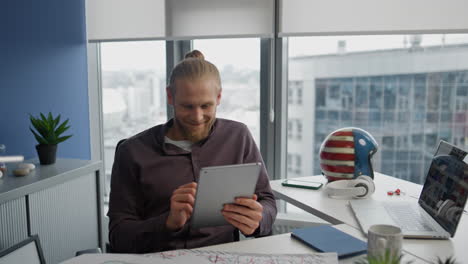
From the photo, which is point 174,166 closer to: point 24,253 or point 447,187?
point 24,253

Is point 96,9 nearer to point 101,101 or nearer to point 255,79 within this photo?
point 101,101

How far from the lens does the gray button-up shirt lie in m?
1.46

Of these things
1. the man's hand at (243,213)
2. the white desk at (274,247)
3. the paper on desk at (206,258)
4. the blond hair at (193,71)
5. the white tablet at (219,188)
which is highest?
the blond hair at (193,71)

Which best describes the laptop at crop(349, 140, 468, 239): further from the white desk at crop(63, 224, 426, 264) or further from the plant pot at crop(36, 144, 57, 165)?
the plant pot at crop(36, 144, 57, 165)

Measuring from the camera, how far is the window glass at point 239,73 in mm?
2881

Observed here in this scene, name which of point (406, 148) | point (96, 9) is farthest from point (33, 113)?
point (406, 148)

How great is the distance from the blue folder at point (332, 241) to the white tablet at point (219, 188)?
8.8 inches

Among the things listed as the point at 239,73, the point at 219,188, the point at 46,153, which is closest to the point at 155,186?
the point at 219,188

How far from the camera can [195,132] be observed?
1557 mm

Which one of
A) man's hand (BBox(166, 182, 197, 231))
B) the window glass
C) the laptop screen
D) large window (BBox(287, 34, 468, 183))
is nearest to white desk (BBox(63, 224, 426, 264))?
man's hand (BBox(166, 182, 197, 231))

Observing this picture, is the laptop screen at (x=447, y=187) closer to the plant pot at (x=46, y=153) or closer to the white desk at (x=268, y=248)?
the white desk at (x=268, y=248)

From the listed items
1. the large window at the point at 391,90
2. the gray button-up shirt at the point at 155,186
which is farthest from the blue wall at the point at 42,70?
the large window at the point at 391,90

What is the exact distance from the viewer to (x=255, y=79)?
289cm

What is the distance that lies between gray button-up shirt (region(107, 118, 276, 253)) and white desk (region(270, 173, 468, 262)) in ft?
0.76
